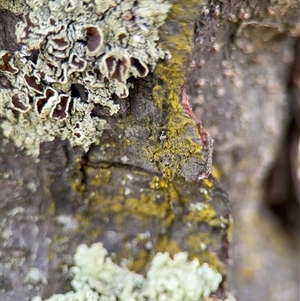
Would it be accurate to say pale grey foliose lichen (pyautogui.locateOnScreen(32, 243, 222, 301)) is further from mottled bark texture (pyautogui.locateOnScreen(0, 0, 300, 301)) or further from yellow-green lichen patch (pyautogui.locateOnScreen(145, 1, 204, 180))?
yellow-green lichen patch (pyautogui.locateOnScreen(145, 1, 204, 180))

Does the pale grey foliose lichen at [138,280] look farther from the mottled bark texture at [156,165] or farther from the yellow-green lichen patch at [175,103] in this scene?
the yellow-green lichen patch at [175,103]

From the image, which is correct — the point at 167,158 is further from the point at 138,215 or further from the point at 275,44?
the point at 275,44

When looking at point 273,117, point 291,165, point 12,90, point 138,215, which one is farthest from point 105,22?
point 291,165

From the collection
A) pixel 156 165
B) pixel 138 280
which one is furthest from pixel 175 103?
pixel 138 280

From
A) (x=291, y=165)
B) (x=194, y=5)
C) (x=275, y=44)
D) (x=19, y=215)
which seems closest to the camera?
(x=194, y=5)

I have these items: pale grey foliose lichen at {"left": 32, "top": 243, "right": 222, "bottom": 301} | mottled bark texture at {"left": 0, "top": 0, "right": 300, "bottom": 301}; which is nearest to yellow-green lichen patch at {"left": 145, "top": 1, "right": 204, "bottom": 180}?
mottled bark texture at {"left": 0, "top": 0, "right": 300, "bottom": 301}
